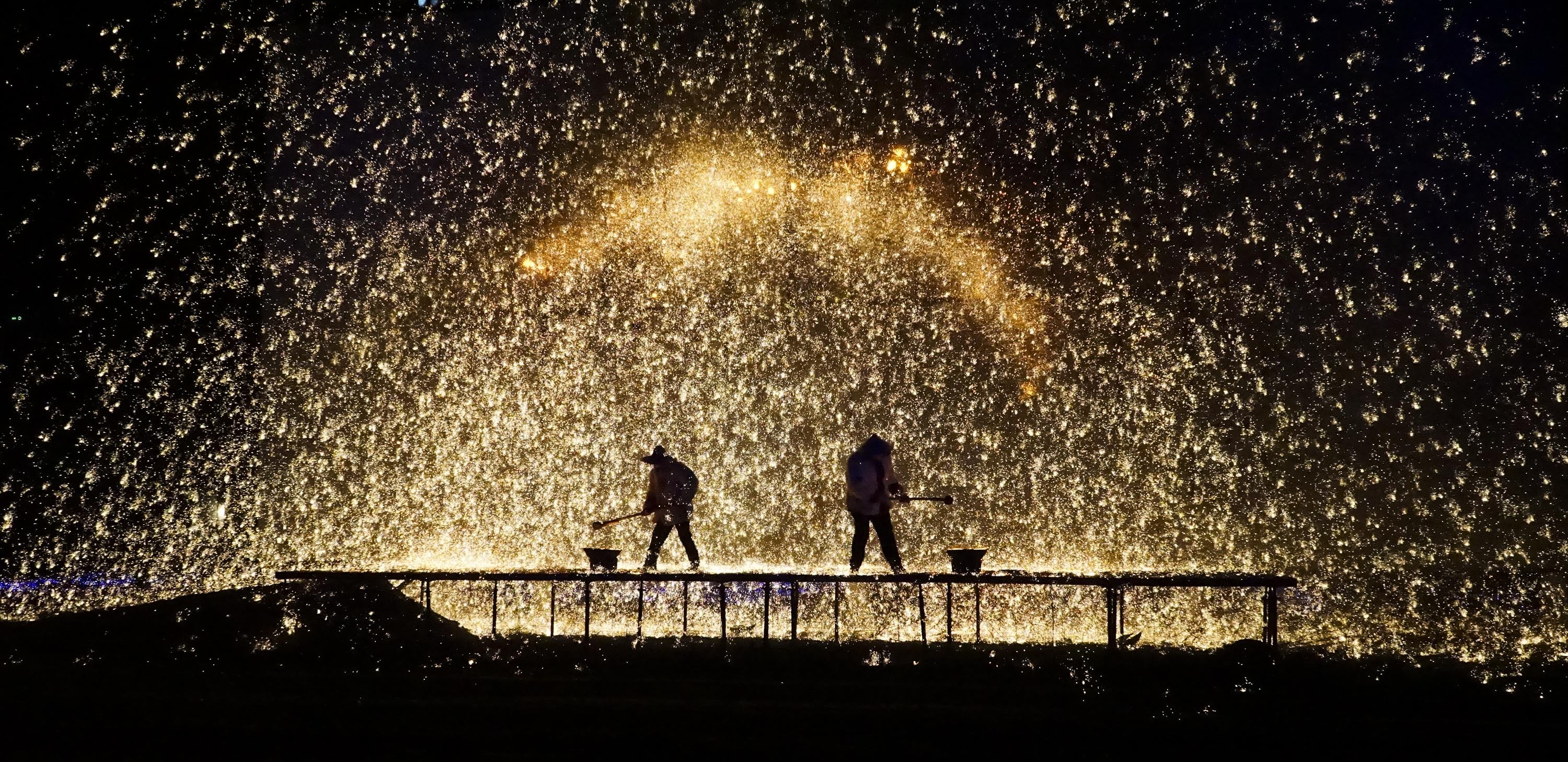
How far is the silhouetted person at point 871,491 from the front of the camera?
21.9 feet

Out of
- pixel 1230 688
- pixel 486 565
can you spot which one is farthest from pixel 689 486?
pixel 1230 688

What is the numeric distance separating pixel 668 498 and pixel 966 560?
2.49m

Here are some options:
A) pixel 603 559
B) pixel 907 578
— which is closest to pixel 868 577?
pixel 907 578

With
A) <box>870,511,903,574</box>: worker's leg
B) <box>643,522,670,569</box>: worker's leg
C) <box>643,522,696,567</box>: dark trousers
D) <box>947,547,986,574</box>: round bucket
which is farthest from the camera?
<box>643,522,696,567</box>: dark trousers

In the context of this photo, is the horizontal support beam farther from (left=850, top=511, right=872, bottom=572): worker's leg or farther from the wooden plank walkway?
(left=850, top=511, right=872, bottom=572): worker's leg

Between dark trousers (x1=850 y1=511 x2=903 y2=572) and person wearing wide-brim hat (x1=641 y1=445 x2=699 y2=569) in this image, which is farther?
person wearing wide-brim hat (x1=641 y1=445 x2=699 y2=569)

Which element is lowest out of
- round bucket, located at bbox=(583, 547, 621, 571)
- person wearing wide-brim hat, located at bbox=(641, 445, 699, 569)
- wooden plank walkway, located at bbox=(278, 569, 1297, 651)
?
wooden plank walkway, located at bbox=(278, 569, 1297, 651)

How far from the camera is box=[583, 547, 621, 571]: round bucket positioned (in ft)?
20.0

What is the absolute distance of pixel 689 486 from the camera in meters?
7.51

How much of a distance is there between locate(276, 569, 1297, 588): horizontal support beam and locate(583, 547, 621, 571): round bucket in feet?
0.55

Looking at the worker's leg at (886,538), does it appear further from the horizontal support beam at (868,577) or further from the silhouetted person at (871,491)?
the horizontal support beam at (868,577)

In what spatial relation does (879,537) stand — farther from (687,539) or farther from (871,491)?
(687,539)

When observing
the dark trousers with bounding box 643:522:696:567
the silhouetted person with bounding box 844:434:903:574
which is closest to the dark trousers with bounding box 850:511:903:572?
the silhouetted person with bounding box 844:434:903:574

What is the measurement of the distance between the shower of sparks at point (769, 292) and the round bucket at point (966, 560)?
416 cm
